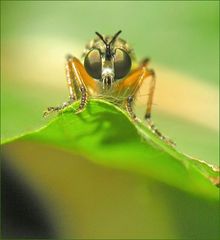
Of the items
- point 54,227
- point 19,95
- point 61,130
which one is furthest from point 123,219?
point 19,95

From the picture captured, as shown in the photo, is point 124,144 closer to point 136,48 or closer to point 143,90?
point 143,90

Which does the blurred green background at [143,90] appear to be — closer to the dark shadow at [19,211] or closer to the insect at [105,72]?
the dark shadow at [19,211]

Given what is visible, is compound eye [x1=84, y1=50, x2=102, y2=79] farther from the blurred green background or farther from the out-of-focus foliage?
the out-of-focus foliage

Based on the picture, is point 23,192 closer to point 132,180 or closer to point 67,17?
point 132,180

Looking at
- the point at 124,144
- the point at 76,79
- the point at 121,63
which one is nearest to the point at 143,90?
the point at 121,63

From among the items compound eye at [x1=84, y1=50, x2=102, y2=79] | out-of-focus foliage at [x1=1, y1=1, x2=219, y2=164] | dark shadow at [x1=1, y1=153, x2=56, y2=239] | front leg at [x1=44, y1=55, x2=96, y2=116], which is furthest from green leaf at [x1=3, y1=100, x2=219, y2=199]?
out-of-focus foliage at [x1=1, y1=1, x2=219, y2=164]

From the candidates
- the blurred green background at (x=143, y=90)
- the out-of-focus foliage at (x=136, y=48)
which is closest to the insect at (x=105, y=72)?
the blurred green background at (x=143, y=90)
